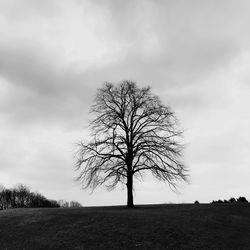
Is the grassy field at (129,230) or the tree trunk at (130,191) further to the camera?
the tree trunk at (130,191)

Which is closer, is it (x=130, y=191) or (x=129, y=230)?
(x=129, y=230)

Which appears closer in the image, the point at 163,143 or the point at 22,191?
the point at 163,143

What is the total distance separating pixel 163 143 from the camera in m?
48.6

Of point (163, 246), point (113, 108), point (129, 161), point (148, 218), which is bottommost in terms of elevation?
point (163, 246)

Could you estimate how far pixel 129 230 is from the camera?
108 feet

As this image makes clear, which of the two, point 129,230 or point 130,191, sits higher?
point 130,191

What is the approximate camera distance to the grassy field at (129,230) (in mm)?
30047

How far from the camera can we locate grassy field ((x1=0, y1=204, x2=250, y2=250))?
30047mm

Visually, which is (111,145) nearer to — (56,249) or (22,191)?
(56,249)

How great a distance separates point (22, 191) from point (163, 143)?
11309 centimetres

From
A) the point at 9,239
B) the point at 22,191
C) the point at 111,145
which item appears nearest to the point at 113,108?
the point at 111,145

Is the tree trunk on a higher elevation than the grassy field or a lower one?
higher

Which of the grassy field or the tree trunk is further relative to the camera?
the tree trunk

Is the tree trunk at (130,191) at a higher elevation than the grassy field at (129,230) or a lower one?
higher
